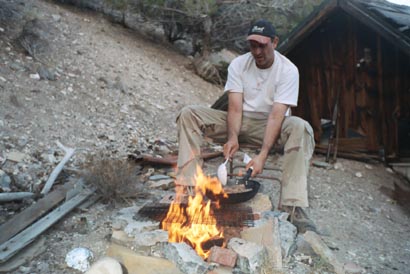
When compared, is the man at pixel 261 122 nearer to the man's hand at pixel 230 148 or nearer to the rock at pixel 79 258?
the man's hand at pixel 230 148

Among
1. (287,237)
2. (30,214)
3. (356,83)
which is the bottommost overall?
(30,214)

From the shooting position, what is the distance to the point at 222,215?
3510 millimetres

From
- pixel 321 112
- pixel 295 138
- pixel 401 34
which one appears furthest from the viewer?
pixel 321 112

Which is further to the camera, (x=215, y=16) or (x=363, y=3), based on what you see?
(x=215, y=16)

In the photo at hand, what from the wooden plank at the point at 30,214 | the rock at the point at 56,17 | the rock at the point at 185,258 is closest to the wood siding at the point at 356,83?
the wooden plank at the point at 30,214

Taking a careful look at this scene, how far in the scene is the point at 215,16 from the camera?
10273mm

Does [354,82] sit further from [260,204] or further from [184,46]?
[184,46]

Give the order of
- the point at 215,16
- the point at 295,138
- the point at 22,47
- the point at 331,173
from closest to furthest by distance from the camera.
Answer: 1. the point at 295,138
2. the point at 331,173
3. the point at 22,47
4. the point at 215,16

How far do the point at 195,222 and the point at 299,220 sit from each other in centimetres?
110

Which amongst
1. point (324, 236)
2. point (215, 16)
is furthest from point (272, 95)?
point (215, 16)

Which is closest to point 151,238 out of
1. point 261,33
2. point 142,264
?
point 142,264

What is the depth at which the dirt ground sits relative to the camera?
3779 mm

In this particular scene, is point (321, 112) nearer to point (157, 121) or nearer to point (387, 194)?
point (387, 194)

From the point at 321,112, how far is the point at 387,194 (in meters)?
1.64
